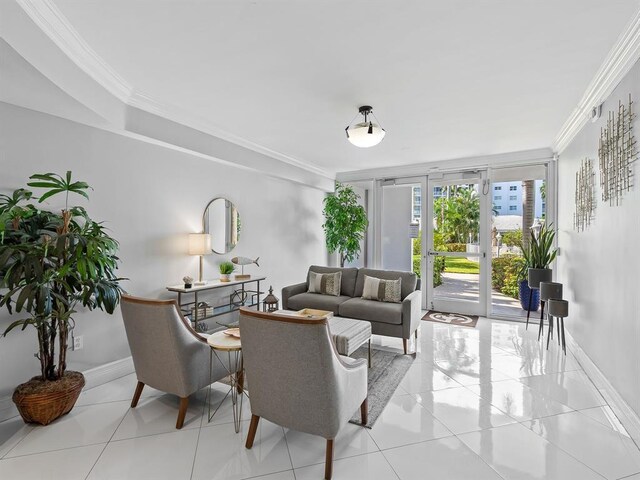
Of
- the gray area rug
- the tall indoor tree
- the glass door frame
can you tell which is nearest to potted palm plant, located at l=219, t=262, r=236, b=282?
the gray area rug

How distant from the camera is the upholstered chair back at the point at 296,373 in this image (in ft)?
5.91

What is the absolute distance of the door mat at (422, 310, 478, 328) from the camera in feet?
16.5

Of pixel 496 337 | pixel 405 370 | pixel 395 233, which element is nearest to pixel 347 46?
pixel 405 370

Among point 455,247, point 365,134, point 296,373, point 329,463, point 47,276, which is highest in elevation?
point 365,134

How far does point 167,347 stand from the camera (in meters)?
2.30

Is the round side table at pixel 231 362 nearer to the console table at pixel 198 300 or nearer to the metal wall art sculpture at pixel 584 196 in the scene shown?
the console table at pixel 198 300

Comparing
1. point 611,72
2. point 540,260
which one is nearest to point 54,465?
point 611,72

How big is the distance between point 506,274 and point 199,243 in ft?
15.7

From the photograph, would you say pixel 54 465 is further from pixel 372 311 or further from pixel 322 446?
pixel 372 311

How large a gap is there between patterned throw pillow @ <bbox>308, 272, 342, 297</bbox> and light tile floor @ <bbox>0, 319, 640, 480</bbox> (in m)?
1.82

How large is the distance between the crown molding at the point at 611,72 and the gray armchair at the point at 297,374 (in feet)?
8.61

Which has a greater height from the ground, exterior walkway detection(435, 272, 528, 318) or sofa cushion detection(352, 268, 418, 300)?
sofa cushion detection(352, 268, 418, 300)

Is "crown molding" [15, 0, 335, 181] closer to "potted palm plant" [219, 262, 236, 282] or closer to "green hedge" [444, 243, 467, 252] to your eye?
"potted palm plant" [219, 262, 236, 282]

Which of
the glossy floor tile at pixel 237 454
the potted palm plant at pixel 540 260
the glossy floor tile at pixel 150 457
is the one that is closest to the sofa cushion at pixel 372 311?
the potted palm plant at pixel 540 260
